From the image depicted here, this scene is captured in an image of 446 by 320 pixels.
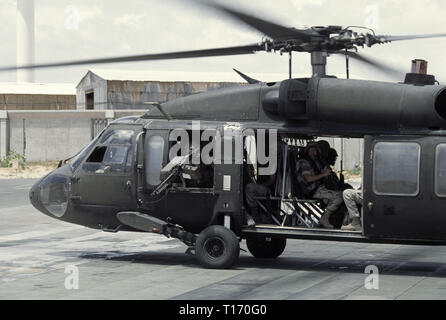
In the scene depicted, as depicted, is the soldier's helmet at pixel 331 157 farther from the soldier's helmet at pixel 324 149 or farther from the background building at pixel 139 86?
the background building at pixel 139 86

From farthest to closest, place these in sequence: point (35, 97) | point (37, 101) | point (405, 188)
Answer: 1. point (35, 97)
2. point (37, 101)
3. point (405, 188)

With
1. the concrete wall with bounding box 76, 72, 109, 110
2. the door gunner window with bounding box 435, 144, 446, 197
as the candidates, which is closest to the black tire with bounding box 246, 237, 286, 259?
the door gunner window with bounding box 435, 144, 446, 197

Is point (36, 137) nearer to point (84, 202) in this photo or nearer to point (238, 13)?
point (84, 202)

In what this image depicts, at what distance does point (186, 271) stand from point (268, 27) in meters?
4.65

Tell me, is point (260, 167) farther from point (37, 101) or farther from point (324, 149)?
point (37, 101)

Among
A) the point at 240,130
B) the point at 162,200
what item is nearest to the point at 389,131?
the point at 240,130

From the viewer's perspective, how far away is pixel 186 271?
1379cm

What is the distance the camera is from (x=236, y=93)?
1427 cm

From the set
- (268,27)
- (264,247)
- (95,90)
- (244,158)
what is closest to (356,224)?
(244,158)

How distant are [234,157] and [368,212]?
2459 mm

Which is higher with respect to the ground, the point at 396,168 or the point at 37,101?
the point at 37,101

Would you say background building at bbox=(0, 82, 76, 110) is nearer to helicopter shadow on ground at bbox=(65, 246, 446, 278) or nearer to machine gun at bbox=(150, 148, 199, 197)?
helicopter shadow on ground at bbox=(65, 246, 446, 278)

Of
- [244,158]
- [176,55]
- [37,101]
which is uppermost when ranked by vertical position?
[37,101]

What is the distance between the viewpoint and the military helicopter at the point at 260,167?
42.6 feet
